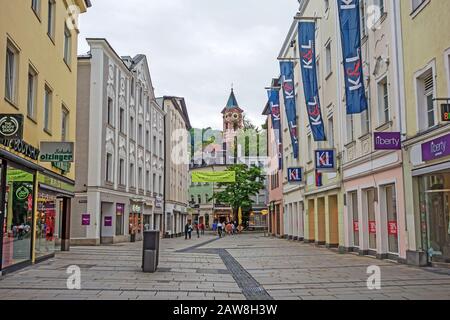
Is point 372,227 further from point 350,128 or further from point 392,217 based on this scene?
point 350,128

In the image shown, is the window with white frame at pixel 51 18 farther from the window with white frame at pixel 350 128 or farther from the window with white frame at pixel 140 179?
the window with white frame at pixel 140 179

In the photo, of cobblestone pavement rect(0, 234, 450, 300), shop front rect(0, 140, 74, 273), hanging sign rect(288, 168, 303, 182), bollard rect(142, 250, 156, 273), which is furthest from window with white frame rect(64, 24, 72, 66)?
hanging sign rect(288, 168, 303, 182)

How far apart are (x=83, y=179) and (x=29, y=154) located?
1589 centimetres

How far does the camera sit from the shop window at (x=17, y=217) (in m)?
12.7

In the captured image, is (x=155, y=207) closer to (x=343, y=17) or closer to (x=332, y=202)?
(x=332, y=202)

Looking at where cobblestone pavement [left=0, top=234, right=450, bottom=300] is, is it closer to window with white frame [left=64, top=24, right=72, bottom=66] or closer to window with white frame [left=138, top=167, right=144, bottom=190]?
window with white frame [left=64, top=24, right=72, bottom=66]

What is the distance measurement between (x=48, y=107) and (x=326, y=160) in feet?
40.9

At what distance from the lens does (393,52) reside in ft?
54.9

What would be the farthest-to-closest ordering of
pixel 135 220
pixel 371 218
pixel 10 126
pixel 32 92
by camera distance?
pixel 135 220 < pixel 371 218 < pixel 32 92 < pixel 10 126

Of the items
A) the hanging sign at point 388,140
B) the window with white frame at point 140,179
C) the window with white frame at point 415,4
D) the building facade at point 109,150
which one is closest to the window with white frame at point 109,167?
the building facade at point 109,150

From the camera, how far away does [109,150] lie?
32.4m

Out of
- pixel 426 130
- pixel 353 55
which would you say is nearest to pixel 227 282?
pixel 426 130

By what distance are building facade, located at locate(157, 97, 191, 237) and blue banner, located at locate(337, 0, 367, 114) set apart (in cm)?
3340
